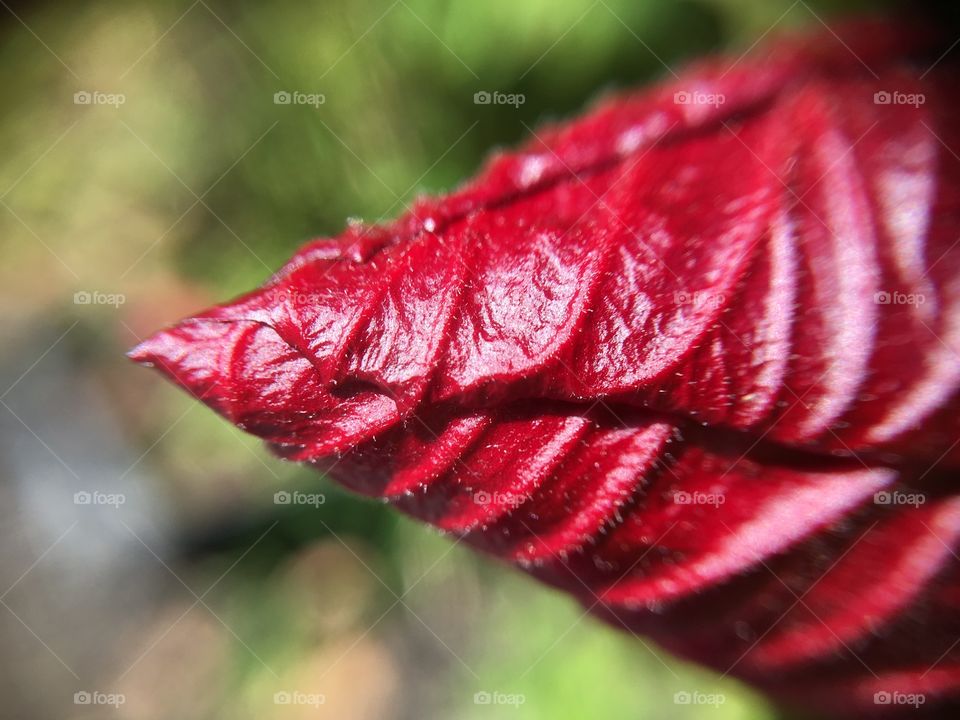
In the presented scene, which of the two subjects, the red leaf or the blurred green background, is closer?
the red leaf

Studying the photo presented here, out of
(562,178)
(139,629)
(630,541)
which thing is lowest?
(139,629)

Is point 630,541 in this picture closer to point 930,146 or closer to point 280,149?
point 930,146

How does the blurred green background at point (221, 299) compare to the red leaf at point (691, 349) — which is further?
the blurred green background at point (221, 299)

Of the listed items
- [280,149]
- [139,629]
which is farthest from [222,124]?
[139,629]

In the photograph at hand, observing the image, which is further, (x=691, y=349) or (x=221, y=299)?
(x=221, y=299)
